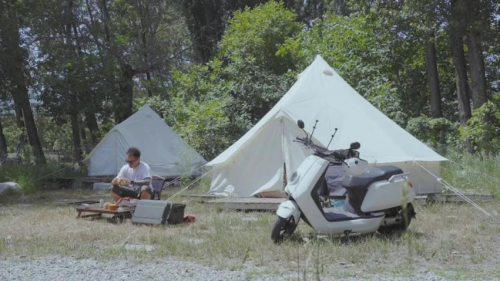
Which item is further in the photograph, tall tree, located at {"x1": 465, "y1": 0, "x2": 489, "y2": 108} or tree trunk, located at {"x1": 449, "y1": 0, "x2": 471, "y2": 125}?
tree trunk, located at {"x1": 449, "y1": 0, "x2": 471, "y2": 125}

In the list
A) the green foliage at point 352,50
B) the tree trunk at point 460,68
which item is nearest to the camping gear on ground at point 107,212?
the green foliage at point 352,50

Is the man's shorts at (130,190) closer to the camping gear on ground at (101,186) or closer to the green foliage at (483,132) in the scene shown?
the camping gear on ground at (101,186)

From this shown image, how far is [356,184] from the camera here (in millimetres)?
5590

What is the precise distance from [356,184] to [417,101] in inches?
502

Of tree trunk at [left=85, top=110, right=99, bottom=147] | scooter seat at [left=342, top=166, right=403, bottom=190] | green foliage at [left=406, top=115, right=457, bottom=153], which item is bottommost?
scooter seat at [left=342, top=166, right=403, bottom=190]

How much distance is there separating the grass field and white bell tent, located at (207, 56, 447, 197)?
1.37 m

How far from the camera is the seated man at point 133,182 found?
7.59 m

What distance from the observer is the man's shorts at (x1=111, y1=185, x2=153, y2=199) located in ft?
25.0

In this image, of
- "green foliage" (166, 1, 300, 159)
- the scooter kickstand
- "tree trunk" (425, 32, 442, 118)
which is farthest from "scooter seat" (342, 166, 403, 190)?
"tree trunk" (425, 32, 442, 118)

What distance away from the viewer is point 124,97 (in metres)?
19.0

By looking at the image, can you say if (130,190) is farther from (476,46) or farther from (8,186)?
(476,46)

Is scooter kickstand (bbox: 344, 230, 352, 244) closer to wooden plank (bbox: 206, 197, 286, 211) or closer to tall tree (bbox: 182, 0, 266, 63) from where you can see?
wooden plank (bbox: 206, 197, 286, 211)

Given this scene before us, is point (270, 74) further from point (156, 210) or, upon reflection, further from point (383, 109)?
point (156, 210)

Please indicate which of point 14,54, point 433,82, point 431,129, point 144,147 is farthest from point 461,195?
point 14,54
